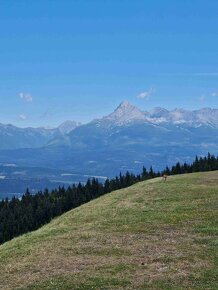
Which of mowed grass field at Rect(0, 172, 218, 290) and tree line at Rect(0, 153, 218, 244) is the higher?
tree line at Rect(0, 153, 218, 244)

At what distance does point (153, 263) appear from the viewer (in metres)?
27.9

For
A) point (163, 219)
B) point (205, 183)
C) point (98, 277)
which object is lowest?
point (98, 277)

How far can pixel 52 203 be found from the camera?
13050 cm

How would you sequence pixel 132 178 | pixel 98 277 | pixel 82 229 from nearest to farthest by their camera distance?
pixel 98 277
pixel 82 229
pixel 132 178

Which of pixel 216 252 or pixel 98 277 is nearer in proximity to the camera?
pixel 98 277

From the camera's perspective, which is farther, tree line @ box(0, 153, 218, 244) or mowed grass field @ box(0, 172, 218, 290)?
tree line @ box(0, 153, 218, 244)

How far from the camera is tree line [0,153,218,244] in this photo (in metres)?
119

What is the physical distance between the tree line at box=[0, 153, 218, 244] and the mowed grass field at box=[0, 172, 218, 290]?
7239 cm

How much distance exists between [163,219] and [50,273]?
1708 centimetres

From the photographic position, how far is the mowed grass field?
24812mm

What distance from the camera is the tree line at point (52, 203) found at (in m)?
119

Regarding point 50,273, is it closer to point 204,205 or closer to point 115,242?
point 115,242

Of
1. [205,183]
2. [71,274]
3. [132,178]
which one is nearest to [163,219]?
[71,274]

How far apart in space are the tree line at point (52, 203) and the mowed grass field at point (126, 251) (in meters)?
72.4
